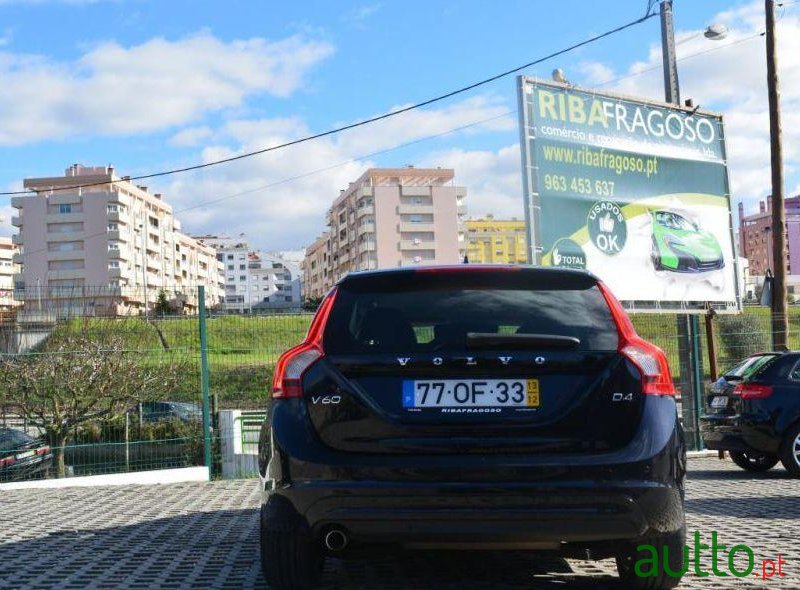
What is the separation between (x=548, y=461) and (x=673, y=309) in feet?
44.8

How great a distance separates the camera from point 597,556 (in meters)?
4.76

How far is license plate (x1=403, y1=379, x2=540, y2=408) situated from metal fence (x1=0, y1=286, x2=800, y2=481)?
27.8 feet

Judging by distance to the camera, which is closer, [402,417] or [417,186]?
[402,417]

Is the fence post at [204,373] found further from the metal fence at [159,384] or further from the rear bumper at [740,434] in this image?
the rear bumper at [740,434]

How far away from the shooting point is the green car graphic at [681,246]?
17.7m

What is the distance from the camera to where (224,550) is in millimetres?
6695

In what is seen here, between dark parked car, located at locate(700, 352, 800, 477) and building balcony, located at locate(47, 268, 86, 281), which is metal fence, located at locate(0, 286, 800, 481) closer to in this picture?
dark parked car, located at locate(700, 352, 800, 477)

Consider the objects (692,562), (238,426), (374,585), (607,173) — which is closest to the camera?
(374,585)

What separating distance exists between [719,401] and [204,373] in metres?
6.29

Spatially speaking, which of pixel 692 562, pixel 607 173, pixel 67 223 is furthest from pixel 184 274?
pixel 692 562

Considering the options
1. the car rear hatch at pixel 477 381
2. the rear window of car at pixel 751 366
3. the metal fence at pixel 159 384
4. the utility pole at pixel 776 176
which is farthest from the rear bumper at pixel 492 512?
the utility pole at pixel 776 176

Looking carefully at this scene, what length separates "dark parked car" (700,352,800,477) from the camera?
11609 mm

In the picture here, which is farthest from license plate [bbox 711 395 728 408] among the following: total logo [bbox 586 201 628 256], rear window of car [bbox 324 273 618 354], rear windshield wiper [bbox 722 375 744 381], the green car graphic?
rear window of car [bbox 324 273 618 354]

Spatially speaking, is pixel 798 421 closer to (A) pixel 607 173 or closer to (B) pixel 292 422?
(A) pixel 607 173
